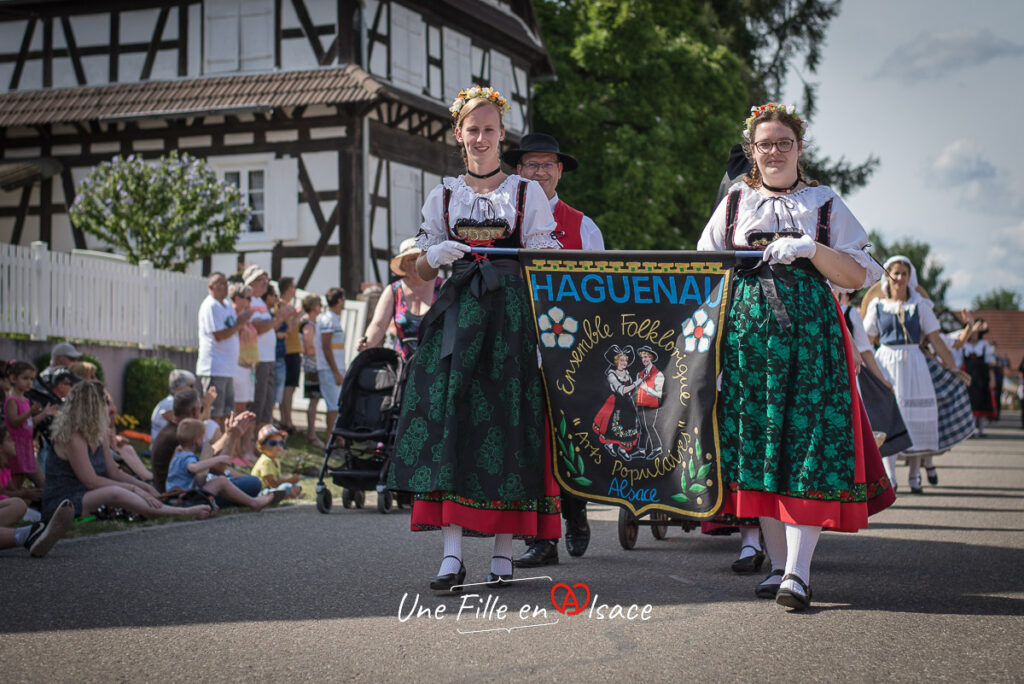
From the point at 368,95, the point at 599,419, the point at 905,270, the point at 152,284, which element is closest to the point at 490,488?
the point at 599,419

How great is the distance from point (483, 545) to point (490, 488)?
88.0 inches

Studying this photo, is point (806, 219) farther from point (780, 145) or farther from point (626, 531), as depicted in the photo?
point (626, 531)

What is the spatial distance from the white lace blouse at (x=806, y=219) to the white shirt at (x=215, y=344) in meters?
8.57

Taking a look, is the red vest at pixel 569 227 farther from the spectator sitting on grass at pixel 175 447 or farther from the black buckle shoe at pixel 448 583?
the spectator sitting on grass at pixel 175 447

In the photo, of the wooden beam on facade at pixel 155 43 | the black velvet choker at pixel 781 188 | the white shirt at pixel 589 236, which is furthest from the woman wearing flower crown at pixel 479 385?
the wooden beam on facade at pixel 155 43

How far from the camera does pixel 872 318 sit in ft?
40.8

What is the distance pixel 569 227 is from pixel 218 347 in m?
7.04

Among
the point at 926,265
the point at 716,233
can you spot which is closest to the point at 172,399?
the point at 716,233

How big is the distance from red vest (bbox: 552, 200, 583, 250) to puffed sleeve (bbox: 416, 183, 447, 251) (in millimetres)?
1180

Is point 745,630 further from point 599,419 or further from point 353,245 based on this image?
point 353,245

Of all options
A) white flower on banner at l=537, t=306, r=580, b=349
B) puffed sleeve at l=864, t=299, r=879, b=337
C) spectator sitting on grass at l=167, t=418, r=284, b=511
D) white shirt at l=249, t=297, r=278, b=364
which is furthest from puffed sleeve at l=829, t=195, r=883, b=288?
white shirt at l=249, t=297, r=278, b=364

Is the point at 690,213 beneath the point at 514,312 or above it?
above

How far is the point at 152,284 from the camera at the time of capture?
1819 cm

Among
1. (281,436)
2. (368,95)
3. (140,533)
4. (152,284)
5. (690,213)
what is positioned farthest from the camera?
(690,213)
